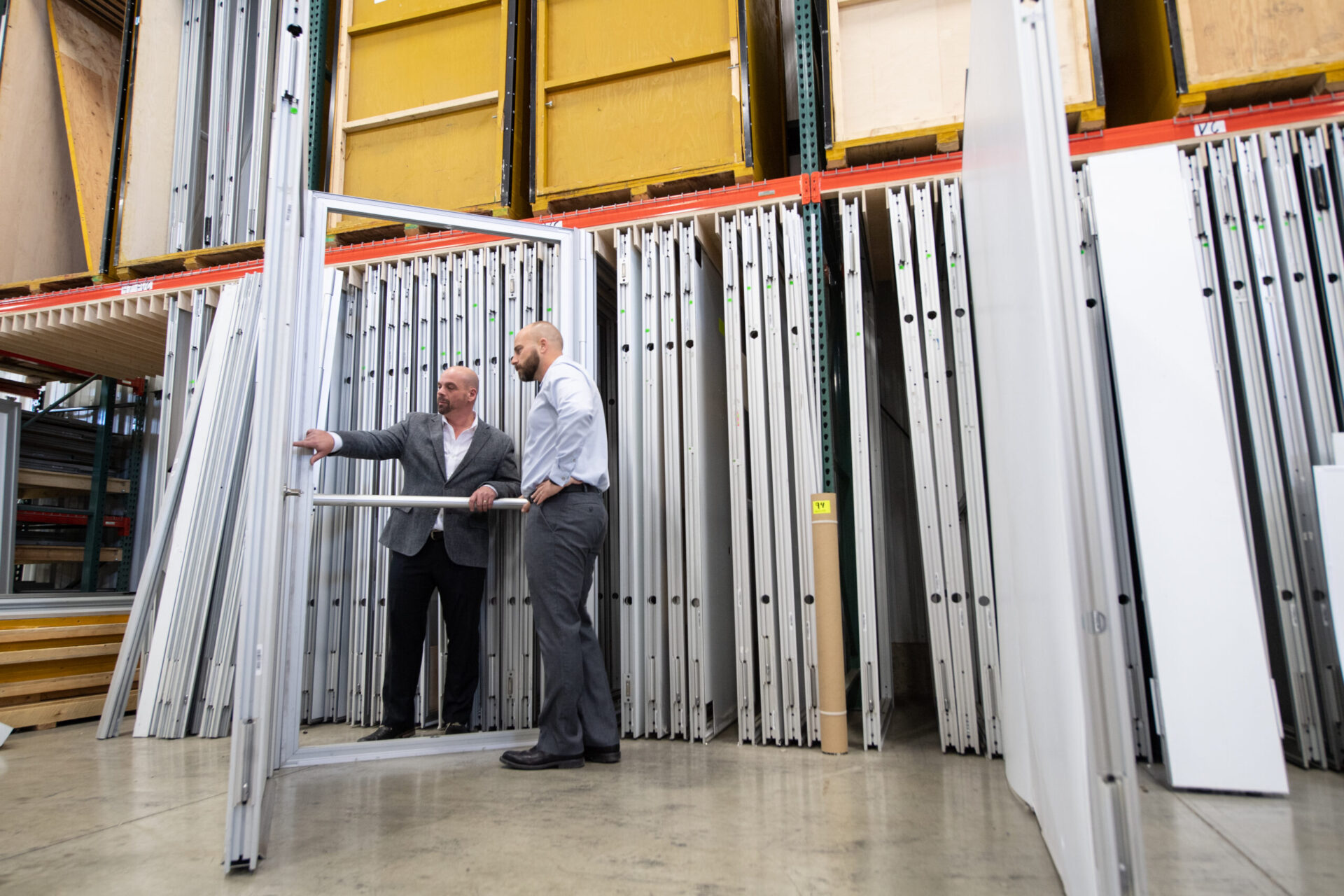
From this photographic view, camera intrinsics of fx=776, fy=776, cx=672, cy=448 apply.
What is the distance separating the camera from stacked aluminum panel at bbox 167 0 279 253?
222 inches

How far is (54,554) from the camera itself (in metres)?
6.84

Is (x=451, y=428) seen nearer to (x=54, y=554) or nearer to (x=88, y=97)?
(x=54, y=554)

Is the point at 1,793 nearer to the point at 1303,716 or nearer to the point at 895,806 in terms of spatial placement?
the point at 895,806

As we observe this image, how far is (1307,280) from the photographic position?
3.63 metres

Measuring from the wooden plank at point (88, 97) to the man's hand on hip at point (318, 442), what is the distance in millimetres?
4392

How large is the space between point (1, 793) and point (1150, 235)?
5.52m

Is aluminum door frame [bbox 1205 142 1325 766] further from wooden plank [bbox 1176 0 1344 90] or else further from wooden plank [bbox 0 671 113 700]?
wooden plank [bbox 0 671 113 700]

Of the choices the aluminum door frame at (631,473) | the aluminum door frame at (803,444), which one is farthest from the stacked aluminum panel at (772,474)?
the aluminum door frame at (631,473)

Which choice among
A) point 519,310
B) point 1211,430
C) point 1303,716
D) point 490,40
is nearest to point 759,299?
point 519,310

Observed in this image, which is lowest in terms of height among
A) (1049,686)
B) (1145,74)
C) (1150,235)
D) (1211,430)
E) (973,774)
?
(973,774)

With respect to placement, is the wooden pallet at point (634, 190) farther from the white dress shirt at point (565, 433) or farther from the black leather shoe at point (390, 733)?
the black leather shoe at point (390, 733)

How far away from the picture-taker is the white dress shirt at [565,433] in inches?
136

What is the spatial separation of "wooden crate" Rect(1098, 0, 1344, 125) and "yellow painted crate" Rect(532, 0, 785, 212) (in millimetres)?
2111

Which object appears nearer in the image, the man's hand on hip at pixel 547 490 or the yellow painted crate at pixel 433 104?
the man's hand on hip at pixel 547 490
